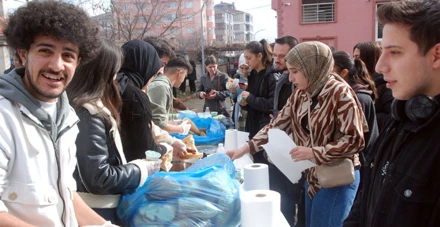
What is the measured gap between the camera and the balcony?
1956 centimetres

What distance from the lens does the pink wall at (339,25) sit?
18828 mm

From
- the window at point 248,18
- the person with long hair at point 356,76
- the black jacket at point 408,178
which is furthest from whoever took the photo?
the window at point 248,18

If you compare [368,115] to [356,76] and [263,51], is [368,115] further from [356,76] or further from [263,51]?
[263,51]

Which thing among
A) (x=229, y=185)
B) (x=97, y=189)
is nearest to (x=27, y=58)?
(x=97, y=189)

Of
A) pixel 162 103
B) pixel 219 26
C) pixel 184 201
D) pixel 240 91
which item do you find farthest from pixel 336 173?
pixel 219 26

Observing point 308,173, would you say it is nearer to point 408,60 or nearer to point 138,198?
point 138,198

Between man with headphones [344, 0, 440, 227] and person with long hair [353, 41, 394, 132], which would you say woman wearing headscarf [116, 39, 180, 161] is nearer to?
man with headphones [344, 0, 440, 227]

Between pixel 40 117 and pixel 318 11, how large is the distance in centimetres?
2017

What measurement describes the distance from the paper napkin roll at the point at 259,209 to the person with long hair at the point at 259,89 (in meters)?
1.87

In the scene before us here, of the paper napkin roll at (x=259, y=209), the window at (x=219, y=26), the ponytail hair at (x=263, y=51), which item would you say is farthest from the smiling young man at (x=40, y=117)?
the window at (x=219, y=26)

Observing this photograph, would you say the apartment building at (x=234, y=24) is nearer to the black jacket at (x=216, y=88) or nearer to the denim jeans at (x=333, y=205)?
the black jacket at (x=216, y=88)

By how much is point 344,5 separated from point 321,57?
18.9 metres

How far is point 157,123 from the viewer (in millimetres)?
3064

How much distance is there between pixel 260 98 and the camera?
3598 millimetres
